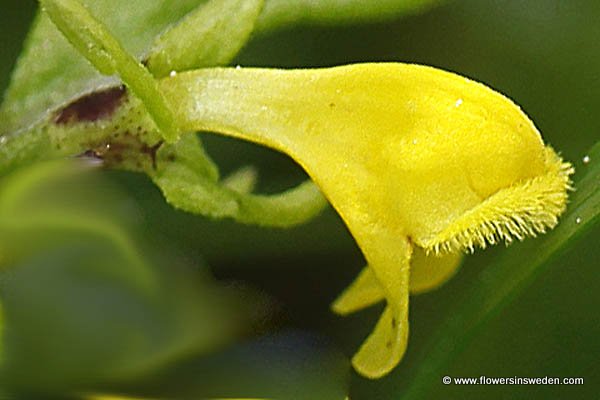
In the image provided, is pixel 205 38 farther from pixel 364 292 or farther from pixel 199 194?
pixel 364 292

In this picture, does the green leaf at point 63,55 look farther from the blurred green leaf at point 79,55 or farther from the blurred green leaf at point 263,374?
the blurred green leaf at point 263,374

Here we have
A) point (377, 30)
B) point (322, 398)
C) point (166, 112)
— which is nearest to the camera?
point (166, 112)

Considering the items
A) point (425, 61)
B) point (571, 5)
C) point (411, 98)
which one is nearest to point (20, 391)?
point (411, 98)

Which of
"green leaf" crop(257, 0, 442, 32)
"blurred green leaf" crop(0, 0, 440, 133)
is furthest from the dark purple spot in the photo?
"green leaf" crop(257, 0, 442, 32)

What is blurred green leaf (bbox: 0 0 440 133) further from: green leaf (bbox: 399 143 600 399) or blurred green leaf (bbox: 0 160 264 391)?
green leaf (bbox: 399 143 600 399)

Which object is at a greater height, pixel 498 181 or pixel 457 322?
pixel 498 181

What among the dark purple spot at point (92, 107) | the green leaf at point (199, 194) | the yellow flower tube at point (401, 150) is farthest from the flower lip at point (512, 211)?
the dark purple spot at point (92, 107)

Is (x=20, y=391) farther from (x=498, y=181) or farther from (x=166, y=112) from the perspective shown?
(x=498, y=181)
